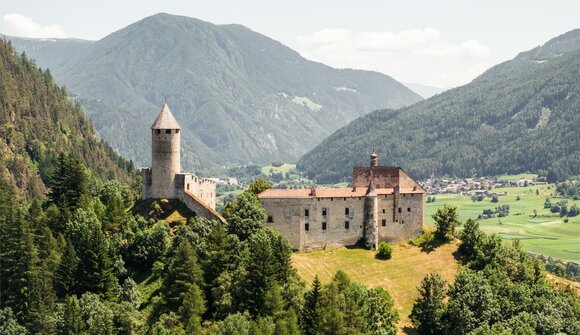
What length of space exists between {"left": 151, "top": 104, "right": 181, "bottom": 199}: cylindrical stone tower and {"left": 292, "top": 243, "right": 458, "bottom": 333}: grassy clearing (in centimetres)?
2325

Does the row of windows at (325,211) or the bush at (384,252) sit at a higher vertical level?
the row of windows at (325,211)

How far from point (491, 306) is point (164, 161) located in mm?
53681

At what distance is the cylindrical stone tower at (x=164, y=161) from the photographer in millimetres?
120188

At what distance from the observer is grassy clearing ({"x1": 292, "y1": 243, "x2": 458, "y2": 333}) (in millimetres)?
111500

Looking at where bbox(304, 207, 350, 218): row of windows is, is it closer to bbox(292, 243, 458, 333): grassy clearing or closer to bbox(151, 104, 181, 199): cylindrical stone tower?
bbox(292, 243, 458, 333): grassy clearing

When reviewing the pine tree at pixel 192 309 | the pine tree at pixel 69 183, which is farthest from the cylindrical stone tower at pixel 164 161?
the pine tree at pixel 192 309

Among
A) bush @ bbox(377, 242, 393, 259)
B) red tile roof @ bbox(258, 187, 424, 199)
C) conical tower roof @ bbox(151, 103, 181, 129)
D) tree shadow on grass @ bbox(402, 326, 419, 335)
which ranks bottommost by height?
tree shadow on grass @ bbox(402, 326, 419, 335)

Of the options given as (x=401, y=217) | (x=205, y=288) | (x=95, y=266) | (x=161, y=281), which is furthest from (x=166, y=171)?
(x=401, y=217)

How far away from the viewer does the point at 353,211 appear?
12088cm

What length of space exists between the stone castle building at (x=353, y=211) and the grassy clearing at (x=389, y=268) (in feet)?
8.98

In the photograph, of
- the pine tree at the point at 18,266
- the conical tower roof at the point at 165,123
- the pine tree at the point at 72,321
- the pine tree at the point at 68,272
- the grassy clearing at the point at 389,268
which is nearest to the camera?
the pine tree at the point at 72,321

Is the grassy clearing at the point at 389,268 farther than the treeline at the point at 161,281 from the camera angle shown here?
Yes

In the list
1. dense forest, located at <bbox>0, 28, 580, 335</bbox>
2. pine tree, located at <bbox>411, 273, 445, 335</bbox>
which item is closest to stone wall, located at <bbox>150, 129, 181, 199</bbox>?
dense forest, located at <bbox>0, 28, 580, 335</bbox>

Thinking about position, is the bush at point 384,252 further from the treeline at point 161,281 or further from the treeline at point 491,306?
the treeline at point 161,281
